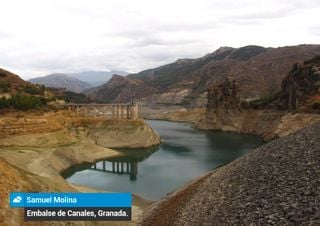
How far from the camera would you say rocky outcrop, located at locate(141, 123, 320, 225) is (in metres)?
22.9

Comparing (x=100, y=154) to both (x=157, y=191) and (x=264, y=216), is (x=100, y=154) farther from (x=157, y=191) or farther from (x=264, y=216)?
(x=264, y=216)

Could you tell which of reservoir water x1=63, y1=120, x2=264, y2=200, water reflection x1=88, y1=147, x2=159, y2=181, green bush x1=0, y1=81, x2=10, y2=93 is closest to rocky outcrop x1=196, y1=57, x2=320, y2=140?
reservoir water x1=63, y1=120, x2=264, y2=200

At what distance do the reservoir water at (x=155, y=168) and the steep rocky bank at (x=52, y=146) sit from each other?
3536 millimetres

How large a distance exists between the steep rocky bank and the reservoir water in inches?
139

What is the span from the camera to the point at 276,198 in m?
24.8

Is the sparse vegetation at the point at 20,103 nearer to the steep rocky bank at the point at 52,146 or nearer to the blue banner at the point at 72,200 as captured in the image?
the steep rocky bank at the point at 52,146

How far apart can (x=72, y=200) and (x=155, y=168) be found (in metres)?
56.1

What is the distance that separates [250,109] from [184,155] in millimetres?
79076

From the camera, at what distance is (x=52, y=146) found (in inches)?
3349

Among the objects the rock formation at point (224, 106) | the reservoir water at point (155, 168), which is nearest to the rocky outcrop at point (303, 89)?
the reservoir water at point (155, 168)

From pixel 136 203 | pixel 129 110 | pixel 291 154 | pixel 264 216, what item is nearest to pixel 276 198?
pixel 264 216

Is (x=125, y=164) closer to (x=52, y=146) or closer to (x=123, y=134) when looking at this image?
(x=52, y=146)

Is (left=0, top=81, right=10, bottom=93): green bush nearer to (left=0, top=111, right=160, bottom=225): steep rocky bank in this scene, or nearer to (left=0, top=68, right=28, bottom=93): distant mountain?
(left=0, top=68, right=28, bottom=93): distant mountain

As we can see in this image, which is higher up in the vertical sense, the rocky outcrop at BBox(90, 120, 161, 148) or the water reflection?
the rocky outcrop at BBox(90, 120, 161, 148)
